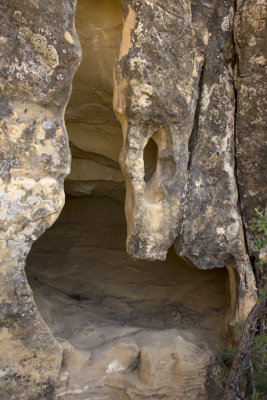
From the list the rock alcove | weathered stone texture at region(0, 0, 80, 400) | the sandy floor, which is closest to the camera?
weathered stone texture at region(0, 0, 80, 400)

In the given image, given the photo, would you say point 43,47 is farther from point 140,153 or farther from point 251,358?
point 251,358

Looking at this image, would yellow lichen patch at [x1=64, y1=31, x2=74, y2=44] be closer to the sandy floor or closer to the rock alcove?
the rock alcove

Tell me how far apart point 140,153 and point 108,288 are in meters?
1.36

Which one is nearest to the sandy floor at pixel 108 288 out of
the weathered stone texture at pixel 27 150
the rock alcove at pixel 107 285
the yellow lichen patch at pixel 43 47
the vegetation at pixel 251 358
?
the rock alcove at pixel 107 285

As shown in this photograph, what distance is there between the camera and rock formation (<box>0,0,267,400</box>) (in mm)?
1873

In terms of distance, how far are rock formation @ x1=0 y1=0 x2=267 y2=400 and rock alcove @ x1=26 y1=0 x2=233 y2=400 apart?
0.01 meters

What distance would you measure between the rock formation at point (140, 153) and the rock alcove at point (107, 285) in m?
0.01

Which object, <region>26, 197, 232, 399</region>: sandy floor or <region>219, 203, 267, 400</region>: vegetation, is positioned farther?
<region>26, 197, 232, 399</region>: sandy floor

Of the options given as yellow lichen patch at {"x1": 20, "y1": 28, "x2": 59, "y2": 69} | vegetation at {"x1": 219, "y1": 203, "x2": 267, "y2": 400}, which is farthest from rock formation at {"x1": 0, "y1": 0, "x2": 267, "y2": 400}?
vegetation at {"x1": 219, "y1": 203, "x2": 267, "y2": 400}

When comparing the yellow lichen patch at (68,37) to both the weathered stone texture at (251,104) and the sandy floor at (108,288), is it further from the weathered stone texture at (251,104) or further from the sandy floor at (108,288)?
the sandy floor at (108,288)

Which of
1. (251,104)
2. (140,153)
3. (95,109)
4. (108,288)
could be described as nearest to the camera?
(140,153)

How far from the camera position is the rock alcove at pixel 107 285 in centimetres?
234

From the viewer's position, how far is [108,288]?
125 inches

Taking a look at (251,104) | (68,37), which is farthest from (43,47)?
(251,104)
